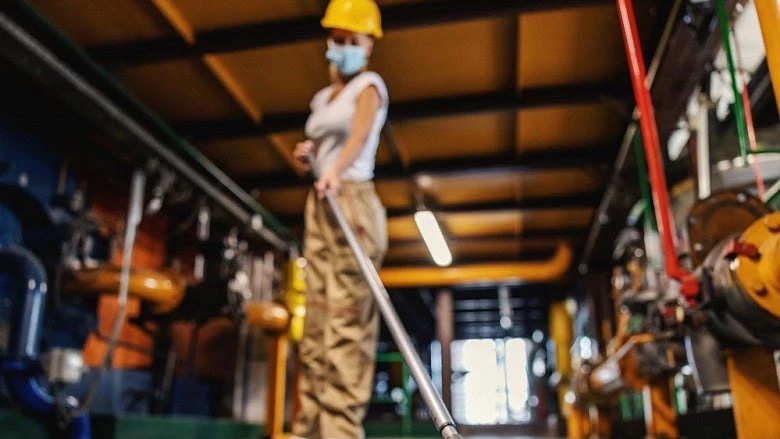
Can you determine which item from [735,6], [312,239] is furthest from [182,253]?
[735,6]

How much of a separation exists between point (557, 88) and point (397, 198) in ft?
9.56

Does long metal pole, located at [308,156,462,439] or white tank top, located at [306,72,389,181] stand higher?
white tank top, located at [306,72,389,181]

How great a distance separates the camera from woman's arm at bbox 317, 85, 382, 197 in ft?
7.52

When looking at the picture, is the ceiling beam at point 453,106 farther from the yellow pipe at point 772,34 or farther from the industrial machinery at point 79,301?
the yellow pipe at point 772,34

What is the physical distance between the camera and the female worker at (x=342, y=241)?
225 centimetres

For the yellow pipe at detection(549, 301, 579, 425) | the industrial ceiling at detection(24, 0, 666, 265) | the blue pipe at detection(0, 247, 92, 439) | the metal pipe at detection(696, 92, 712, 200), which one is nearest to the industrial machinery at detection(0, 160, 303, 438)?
the blue pipe at detection(0, 247, 92, 439)

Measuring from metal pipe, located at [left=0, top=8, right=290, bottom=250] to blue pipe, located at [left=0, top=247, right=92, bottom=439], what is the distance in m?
1.11

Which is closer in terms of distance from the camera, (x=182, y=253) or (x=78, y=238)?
(x=78, y=238)

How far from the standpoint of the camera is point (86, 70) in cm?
461

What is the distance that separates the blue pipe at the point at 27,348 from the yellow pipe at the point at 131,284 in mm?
1227

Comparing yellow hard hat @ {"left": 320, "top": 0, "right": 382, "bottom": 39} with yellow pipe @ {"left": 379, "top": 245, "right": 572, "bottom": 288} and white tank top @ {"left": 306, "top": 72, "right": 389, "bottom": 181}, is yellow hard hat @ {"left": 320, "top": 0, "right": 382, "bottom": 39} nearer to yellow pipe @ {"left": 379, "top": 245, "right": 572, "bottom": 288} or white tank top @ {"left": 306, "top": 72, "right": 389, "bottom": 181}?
white tank top @ {"left": 306, "top": 72, "right": 389, "bottom": 181}

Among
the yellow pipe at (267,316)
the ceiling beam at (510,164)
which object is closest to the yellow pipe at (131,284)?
the yellow pipe at (267,316)

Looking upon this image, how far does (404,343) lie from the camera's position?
1.72 m

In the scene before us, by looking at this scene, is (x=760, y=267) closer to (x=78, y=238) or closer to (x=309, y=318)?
(x=309, y=318)
